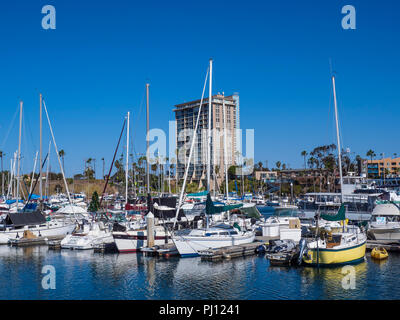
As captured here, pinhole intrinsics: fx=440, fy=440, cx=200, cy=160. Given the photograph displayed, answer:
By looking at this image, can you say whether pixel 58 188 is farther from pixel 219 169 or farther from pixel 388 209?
pixel 388 209

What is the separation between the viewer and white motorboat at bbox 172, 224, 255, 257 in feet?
122

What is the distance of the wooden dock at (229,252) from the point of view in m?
36.0

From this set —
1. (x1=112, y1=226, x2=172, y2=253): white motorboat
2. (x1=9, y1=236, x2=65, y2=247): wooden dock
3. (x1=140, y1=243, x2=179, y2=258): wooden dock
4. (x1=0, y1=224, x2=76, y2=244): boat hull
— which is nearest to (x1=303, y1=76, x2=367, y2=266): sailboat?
(x1=140, y1=243, x2=179, y2=258): wooden dock

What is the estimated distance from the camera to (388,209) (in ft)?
Result: 142

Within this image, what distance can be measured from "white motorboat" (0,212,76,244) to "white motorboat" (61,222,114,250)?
6.52m

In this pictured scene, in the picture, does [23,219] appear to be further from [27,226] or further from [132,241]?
[132,241]

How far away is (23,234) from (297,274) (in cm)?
3239

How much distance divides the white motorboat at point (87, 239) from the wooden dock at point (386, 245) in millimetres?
25050

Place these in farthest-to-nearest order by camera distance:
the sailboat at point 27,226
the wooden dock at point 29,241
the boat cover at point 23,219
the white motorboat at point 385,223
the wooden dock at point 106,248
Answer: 1. the boat cover at point 23,219
2. the sailboat at point 27,226
3. the wooden dock at point 29,241
4. the wooden dock at point 106,248
5. the white motorboat at point 385,223

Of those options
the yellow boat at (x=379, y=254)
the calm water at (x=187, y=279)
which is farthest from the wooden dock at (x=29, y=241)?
the yellow boat at (x=379, y=254)

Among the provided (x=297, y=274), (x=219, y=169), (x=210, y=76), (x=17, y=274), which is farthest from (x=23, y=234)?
(x=219, y=169)

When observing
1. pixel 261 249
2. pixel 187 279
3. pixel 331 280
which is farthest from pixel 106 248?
pixel 331 280

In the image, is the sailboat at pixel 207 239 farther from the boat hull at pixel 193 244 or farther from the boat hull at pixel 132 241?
the boat hull at pixel 132 241

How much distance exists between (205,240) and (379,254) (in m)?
14.1
